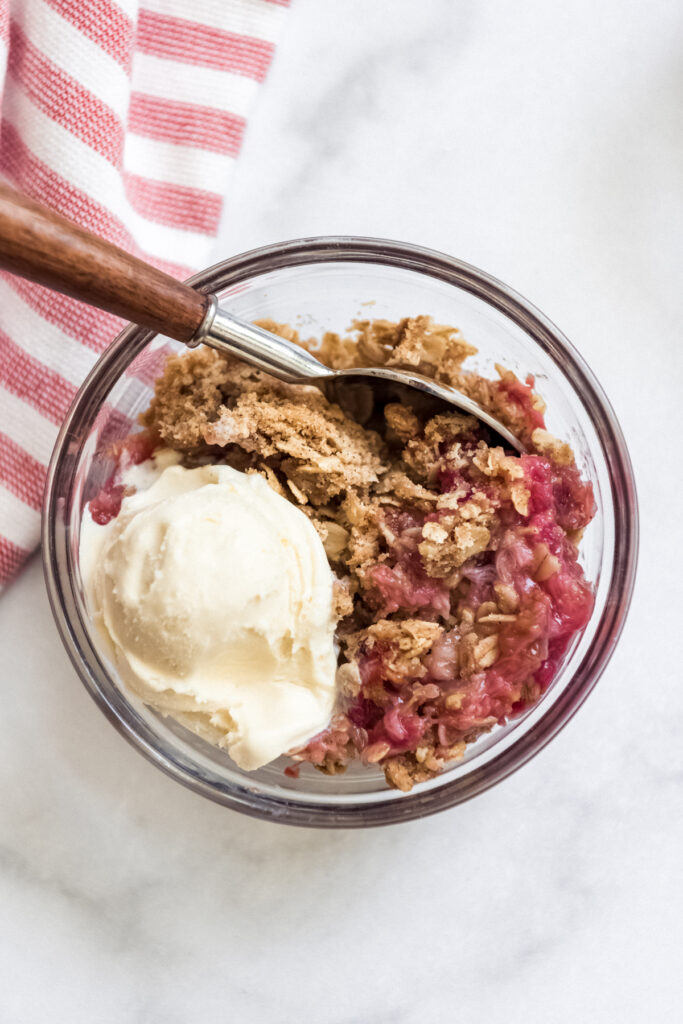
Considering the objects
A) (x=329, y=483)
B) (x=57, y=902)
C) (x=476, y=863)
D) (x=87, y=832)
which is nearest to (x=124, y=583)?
(x=329, y=483)

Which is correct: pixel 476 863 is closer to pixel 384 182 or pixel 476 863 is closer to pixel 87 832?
pixel 87 832

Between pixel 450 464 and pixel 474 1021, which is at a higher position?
pixel 450 464

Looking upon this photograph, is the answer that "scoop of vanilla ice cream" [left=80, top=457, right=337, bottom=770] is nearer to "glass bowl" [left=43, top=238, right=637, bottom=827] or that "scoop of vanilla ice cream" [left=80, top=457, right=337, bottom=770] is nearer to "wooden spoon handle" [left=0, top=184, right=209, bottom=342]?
"glass bowl" [left=43, top=238, right=637, bottom=827]

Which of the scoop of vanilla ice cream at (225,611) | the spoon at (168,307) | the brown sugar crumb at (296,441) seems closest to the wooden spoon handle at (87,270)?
the spoon at (168,307)

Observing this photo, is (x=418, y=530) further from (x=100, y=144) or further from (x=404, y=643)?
(x=100, y=144)

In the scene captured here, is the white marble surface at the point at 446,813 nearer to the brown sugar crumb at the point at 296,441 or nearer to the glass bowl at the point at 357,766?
the glass bowl at the point at 357,766

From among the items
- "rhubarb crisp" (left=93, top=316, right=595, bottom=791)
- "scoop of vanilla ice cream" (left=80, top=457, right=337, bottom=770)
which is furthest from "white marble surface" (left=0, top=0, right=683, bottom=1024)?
"scoop of vanilla ice cream" (left=80, top=457, right=337, bottom=770)
